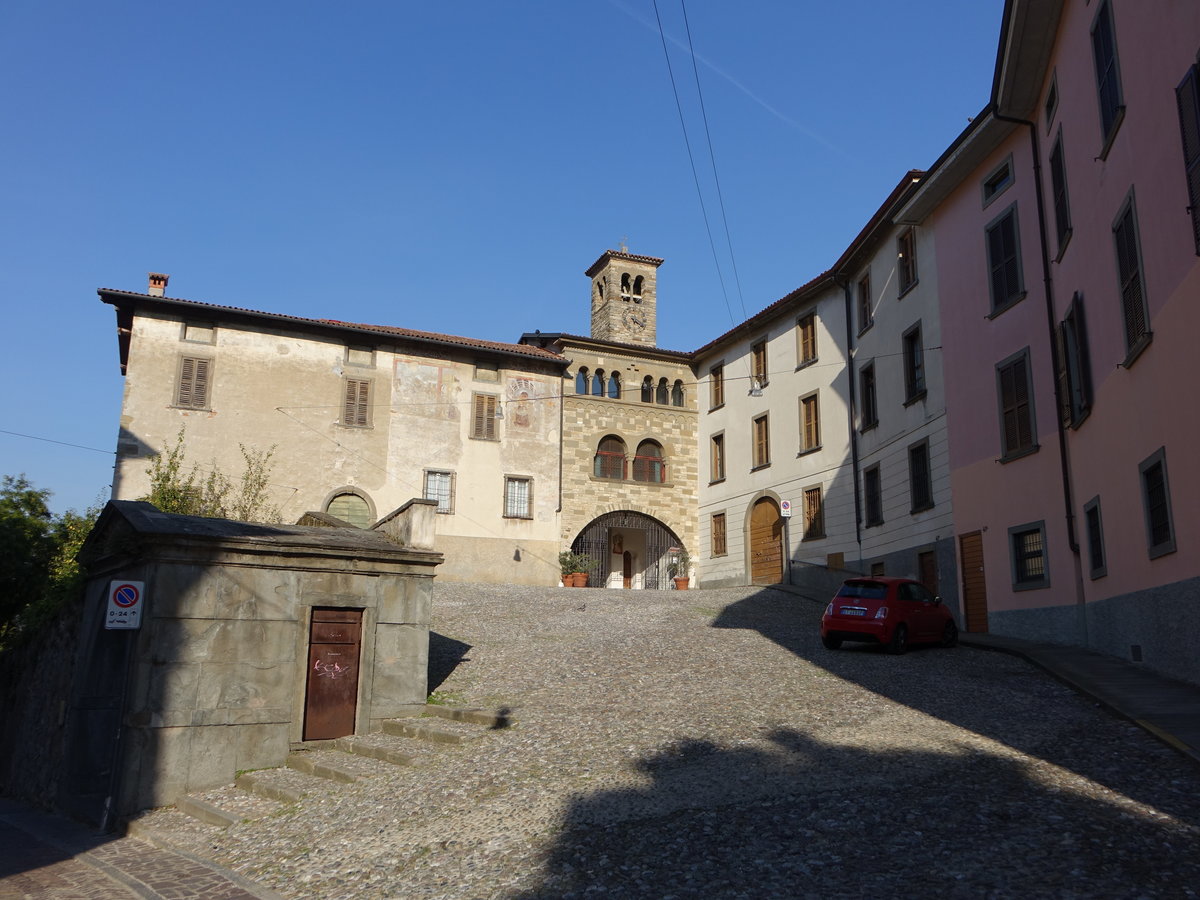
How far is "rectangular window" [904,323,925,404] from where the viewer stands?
23328 millimetres

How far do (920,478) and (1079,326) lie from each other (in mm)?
8217

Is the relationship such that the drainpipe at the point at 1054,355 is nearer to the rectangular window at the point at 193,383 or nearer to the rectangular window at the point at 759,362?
the rectangular window at the point at 759,362

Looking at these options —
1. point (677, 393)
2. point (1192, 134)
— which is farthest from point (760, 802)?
point (677, 393)

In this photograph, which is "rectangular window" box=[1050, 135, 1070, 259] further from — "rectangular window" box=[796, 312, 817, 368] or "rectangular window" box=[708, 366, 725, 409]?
"rectangular window" box=[708, 366, 725, 409]

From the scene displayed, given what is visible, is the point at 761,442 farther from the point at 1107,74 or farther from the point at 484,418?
the point at 1107,74

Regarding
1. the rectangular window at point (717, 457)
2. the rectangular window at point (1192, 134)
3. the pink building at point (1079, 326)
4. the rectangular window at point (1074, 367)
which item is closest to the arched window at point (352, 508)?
the rectangular window at point (717, 457)

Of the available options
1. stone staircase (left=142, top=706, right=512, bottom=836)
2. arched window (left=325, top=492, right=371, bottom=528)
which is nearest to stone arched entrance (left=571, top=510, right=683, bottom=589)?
arched window (left=325, top=492, right=371, bottom=528)

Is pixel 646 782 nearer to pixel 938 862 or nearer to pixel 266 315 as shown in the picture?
pixel 938 862

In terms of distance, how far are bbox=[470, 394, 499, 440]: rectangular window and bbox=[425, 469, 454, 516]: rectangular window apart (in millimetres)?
1715

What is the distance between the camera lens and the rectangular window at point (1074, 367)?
15.3 m

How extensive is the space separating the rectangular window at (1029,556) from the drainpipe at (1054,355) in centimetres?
108

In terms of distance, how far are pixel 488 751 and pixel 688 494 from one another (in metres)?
24.6

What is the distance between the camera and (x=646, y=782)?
9.15m

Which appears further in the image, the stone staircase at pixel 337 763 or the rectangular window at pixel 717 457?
the rectangular window at pixel 717 457
